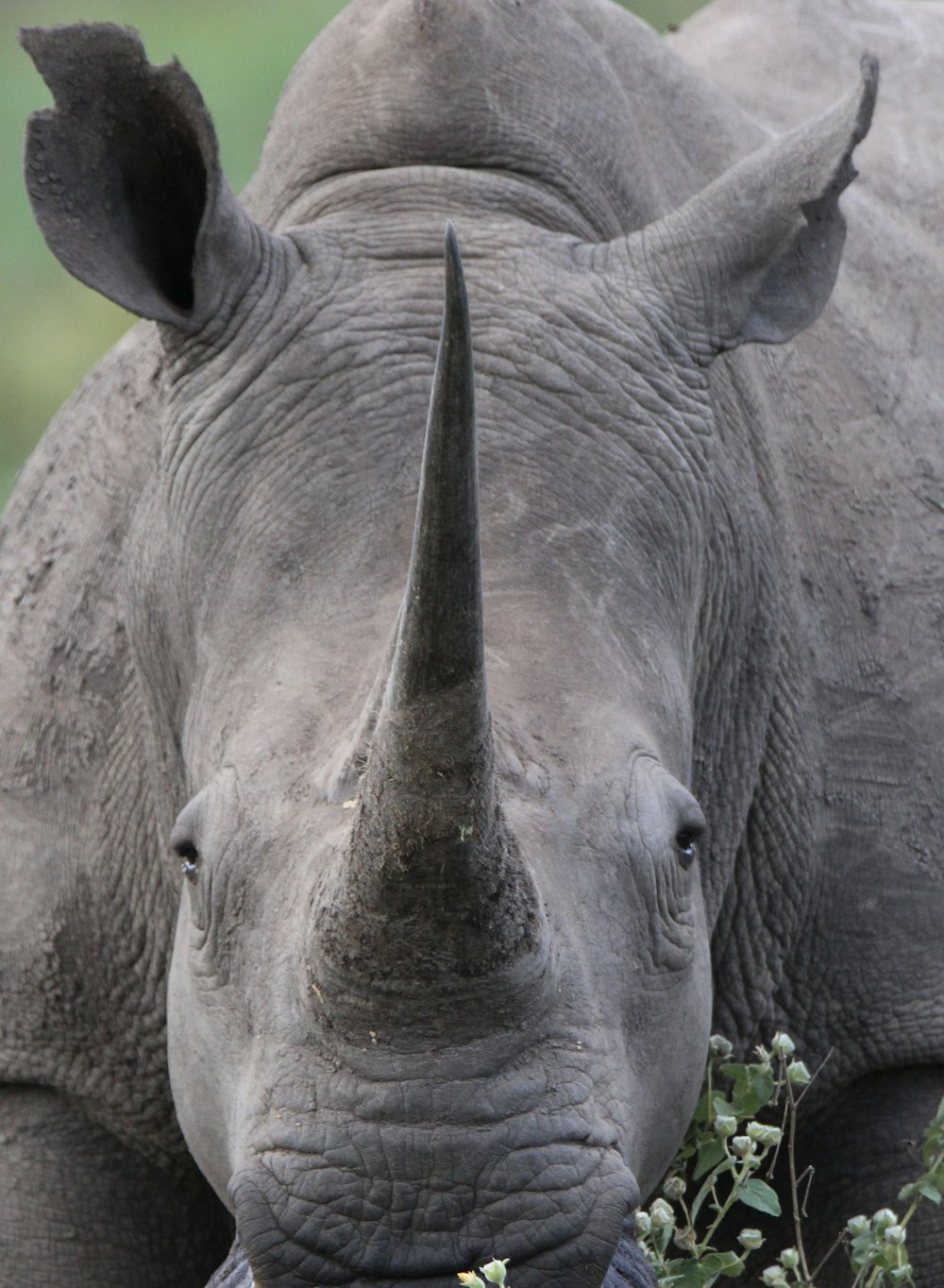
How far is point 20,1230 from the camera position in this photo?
4918 mm

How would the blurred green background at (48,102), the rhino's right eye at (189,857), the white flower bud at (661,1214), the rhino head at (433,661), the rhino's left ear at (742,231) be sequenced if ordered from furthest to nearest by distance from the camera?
the blurred green background at (48,102) → the rhino's left ear at (742,231) → the white flower bud at (661,1214) → the rhino's right eye at (189,857) → the rhino head at (433,661)

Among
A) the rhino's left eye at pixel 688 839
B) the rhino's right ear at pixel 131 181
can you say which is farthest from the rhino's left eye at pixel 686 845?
the rhino's right ear at pixel 131 181

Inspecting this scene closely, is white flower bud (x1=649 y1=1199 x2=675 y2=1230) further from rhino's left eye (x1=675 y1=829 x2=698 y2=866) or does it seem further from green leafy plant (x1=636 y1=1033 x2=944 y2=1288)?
rhino's left eye (x1=675 y1=829 x2=698 y2=866)

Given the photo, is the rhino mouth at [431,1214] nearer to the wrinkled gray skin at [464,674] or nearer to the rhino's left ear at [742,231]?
the wrinkled gray skin at [464,674]

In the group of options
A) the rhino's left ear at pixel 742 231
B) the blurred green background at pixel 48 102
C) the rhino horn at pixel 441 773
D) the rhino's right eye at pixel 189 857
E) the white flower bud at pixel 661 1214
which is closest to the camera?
the rhino horn at pixel 441 773

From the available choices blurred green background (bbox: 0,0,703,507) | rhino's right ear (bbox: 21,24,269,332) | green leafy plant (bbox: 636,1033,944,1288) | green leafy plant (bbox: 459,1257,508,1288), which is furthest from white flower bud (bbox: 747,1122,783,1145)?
blurred green background (bbox: 0,0,703,507)

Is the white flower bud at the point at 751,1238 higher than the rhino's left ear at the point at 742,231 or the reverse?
the reverse

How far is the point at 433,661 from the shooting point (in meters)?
3.20

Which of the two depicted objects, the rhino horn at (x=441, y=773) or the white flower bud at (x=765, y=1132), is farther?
the white flower bud at (x=765, y=1132)

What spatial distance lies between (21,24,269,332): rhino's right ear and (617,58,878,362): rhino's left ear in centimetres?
70

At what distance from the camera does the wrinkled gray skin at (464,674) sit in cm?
342

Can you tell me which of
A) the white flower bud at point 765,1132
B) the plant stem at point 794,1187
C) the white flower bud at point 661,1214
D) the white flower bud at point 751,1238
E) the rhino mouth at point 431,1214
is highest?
the rhino mouth at point 431,1214

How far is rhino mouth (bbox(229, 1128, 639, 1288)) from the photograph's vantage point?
3.41 meters

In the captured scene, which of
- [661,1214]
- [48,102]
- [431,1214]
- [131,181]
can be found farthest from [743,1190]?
[48,102]
